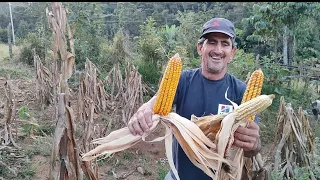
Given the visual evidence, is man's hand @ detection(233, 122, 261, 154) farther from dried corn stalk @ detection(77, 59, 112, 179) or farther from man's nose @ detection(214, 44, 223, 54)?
dried corn stalk @ detection(77, 59, 112, 179)

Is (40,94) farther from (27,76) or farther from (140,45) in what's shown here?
(27,76)

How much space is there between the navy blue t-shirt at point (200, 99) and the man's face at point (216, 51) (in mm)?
97

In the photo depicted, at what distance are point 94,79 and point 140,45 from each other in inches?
153

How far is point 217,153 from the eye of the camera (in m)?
1.47

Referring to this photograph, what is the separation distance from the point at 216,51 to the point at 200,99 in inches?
10.9

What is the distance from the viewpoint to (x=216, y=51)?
5.73 ft

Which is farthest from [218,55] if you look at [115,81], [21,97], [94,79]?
[21,97]

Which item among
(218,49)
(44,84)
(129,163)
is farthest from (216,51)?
(44,84)

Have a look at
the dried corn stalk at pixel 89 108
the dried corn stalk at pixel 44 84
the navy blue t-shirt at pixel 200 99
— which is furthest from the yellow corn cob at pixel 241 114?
the dried corn stalk at pixel 44 84

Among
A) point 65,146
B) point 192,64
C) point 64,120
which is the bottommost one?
point 192,64

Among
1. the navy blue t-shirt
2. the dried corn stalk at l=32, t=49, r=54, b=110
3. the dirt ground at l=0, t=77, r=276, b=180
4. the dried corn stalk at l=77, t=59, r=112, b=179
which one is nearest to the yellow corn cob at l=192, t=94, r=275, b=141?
the navy blue t-shirt

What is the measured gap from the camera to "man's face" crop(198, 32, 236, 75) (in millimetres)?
1751

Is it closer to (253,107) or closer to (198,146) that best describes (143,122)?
(198,146)

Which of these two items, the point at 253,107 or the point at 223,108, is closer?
the point at 253,107
